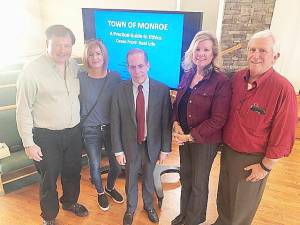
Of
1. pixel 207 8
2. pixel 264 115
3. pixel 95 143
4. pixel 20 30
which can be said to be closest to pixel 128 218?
pixel 95 143

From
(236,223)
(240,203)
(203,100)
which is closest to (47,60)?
(203,100)

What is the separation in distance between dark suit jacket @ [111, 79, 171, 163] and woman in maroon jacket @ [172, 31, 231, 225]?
98mm

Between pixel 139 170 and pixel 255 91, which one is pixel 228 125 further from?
pixel 139 170

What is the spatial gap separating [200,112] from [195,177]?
0.49 metres

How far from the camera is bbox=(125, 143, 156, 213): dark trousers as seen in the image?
199 cm

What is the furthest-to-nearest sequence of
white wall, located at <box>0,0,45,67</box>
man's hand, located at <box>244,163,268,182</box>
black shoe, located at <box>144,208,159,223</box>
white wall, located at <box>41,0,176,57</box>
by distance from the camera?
white wall, located at <box>0,0,45,67</box>
white wall, located at <box>41,0,176,57</box>
black shoe, located at <box>144,208,159,223</box>
man's hand, located at <box>244,163,268,182</box>

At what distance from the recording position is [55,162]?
1937 mm

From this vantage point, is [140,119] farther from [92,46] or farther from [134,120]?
[92,46]

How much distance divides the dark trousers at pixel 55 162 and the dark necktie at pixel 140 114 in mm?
481

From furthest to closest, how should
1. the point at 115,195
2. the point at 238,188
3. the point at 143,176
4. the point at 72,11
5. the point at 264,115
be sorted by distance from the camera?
the point at 72,11
the point at 115,195
the point at 143,176
the point at 238,188
the point at 264,115

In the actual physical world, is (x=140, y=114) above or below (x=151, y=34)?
below

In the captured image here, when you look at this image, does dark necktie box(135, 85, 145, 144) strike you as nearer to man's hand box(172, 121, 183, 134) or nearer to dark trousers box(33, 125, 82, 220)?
man's hand box(172, 121, 183, 134)

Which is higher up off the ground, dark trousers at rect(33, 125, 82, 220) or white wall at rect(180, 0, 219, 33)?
white wall at rect(180, 0, 219, 33)

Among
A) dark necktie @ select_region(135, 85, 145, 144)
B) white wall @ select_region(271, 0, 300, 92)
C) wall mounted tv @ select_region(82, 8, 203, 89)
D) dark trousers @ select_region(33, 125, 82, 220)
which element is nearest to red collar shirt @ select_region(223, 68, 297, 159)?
dark necktie @ select_region(135, 85, 145, 144)
